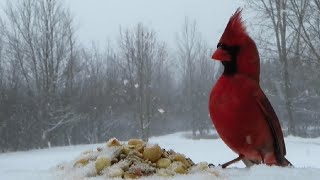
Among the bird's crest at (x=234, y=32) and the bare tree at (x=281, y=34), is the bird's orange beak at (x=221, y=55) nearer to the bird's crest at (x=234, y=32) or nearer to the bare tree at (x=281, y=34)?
the bird's crest at (x=234, y=32)

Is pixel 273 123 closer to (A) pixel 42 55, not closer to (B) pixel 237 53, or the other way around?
(B) pixel 237 53

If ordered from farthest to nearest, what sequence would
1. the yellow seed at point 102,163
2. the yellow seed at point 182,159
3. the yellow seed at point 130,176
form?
the yellow seed at point 182,159
the yellow seed at point 102,163
the yellow seed at point 130,176

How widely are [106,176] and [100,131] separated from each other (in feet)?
53.9

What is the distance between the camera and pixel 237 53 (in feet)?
5.74

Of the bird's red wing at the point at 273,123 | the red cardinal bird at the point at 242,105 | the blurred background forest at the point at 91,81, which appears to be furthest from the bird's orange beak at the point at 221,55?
the blurred background forest at the point at 91,81

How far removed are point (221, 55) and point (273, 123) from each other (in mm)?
351

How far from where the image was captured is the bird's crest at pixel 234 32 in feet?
5.79

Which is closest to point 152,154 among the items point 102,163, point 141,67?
point 102,163

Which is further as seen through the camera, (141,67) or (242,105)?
(141,67)

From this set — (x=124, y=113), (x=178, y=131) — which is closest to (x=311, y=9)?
(x=124, y=113)

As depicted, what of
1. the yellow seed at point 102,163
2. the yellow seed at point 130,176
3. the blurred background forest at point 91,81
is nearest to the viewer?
the yellow seed at point 130,176

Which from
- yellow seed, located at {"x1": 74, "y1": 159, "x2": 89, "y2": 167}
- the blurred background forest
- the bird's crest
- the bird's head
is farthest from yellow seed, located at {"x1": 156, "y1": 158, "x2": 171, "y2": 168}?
the blurred background forest

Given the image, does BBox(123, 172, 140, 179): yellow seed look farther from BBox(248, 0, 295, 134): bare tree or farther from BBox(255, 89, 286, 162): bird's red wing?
BBox(248, 0, 295, 134): bare tree

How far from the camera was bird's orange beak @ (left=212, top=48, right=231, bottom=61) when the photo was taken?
1711 millimetres
